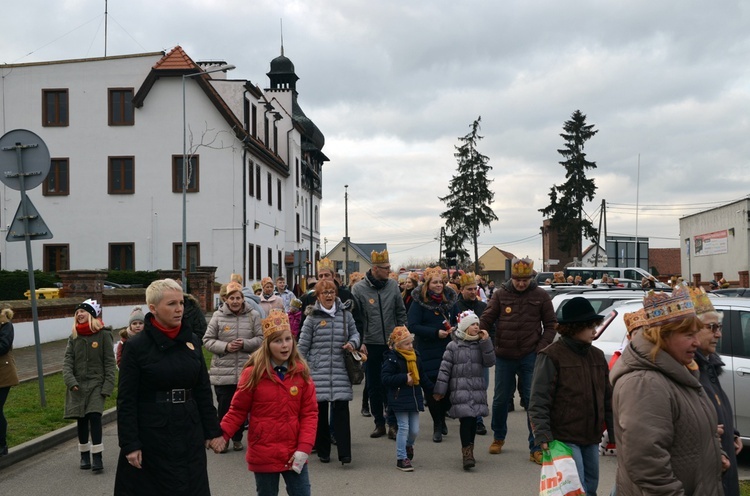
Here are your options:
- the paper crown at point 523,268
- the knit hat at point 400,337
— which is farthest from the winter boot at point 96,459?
the paper crown at point 523,268

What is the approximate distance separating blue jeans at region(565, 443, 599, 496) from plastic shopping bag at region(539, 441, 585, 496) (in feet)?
1.74

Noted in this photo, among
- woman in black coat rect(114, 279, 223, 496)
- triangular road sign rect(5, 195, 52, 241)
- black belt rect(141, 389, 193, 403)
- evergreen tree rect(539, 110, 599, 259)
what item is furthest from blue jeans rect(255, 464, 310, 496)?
evergreen tree rect(539, 110, 599, 259)

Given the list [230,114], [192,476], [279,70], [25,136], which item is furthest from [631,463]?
[279,70]

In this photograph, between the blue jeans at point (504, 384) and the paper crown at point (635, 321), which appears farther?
the blue jeans at point (504, 384)

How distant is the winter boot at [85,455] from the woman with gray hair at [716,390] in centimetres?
636

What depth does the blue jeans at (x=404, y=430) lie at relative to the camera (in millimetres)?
8359

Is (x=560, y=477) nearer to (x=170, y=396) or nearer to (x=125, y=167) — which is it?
(x=170, y=396)

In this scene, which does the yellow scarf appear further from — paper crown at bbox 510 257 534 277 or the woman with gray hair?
the woman with gray hair

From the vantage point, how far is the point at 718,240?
2186 inches

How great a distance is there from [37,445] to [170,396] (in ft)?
17.7

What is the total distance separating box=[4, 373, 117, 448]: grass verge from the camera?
10070mm

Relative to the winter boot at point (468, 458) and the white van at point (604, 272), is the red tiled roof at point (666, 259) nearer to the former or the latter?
the white van at point (604, 272)

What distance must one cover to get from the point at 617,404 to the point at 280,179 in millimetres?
48550

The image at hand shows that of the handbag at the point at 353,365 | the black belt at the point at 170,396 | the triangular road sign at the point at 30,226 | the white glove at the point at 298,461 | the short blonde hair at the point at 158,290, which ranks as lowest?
the white glove at the point at 298,461
